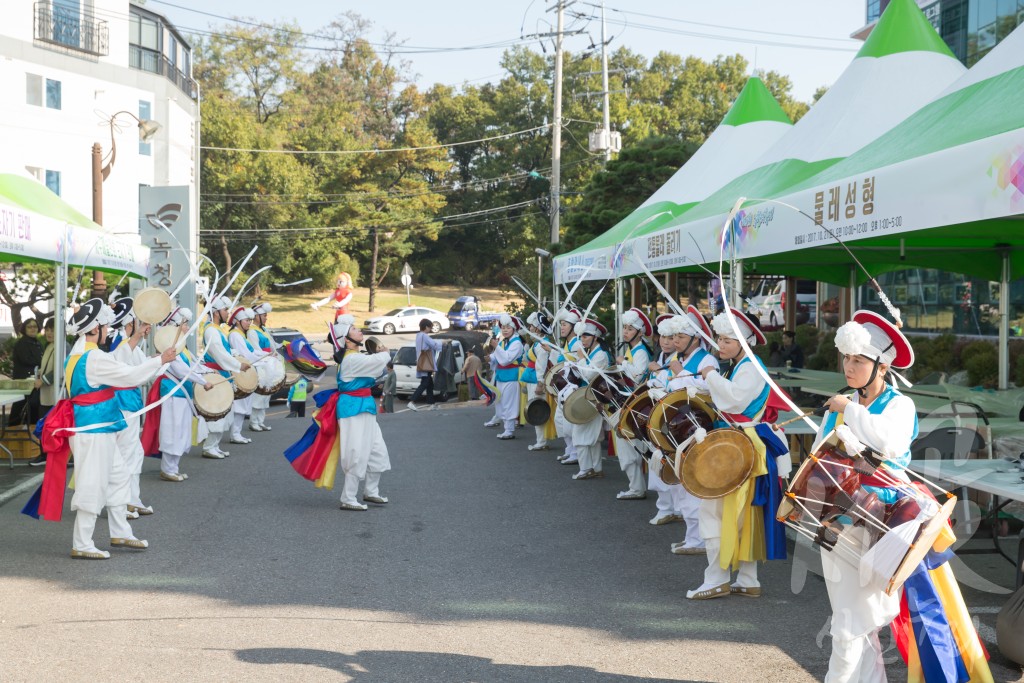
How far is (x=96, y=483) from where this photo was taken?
6.59 m

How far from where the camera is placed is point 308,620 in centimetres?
543

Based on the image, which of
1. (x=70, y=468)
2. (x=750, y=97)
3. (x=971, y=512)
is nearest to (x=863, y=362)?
(x=971, y=512)

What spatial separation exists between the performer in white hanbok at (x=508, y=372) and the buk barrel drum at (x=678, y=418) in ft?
22.6

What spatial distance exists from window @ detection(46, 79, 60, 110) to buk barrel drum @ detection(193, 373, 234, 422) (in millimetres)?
23414

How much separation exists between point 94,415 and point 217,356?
408 centimetres

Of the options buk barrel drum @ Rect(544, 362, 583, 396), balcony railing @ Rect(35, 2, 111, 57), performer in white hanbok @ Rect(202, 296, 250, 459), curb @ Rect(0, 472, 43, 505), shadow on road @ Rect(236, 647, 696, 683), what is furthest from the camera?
balcony railing @ Rect(35, 2, 111, 57)

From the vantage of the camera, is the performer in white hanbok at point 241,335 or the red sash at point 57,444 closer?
the red sash at point 57,444

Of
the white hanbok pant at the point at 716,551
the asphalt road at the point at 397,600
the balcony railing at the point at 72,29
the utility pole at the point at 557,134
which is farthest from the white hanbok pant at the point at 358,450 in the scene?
the balcony railing at the point at 72,29

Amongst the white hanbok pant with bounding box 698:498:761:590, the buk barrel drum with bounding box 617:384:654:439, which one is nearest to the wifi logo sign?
the buk barrel drum with bounding box 617:384:654:439

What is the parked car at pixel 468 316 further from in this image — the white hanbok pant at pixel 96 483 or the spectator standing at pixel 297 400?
the white hanbok pant at pixel 96 483

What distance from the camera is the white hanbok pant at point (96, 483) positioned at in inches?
259

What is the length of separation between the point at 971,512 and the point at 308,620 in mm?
4733

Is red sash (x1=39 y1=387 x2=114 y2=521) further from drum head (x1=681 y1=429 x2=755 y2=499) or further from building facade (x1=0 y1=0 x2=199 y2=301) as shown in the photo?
building facade (x1=0 y1=0 x2=199 y2=301)

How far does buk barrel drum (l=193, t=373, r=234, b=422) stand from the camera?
32.4 feet
